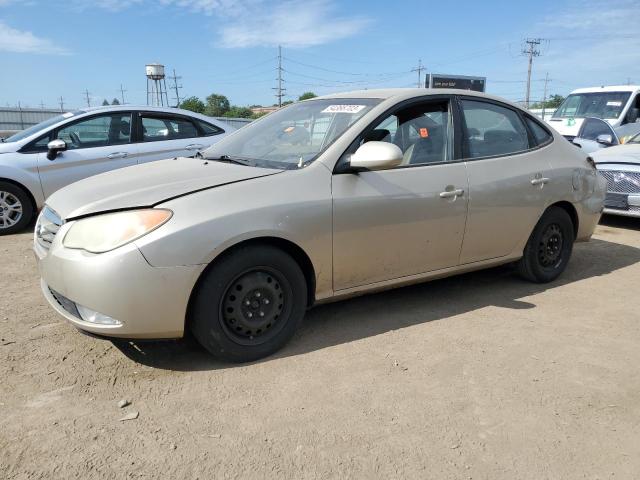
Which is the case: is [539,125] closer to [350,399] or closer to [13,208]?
[350,399]

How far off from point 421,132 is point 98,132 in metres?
4.78

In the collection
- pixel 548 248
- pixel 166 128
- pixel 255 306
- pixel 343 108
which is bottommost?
pixel 548 248

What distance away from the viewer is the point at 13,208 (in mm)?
6578

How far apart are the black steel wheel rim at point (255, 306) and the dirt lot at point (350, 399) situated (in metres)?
0.18

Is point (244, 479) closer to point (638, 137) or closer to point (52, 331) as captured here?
point (52, 331)

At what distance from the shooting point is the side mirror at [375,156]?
3.32 metres

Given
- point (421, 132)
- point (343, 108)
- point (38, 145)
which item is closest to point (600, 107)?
point (421, 132)

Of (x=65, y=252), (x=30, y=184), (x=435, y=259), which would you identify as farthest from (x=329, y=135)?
(x=30, y=184)

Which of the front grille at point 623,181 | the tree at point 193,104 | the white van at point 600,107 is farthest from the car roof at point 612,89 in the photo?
the tree at point 193,104

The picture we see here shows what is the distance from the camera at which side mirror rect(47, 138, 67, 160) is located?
258 inches

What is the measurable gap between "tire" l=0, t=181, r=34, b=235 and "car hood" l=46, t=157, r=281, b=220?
3.62 meters

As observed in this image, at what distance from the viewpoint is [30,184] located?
260 inches

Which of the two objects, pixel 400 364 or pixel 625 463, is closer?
pixel 625 463

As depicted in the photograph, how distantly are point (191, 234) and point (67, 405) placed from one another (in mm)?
1061
